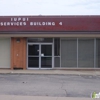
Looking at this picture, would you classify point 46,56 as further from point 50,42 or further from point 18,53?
point 18,53

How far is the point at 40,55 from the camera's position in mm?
25500

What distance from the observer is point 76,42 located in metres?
25.2

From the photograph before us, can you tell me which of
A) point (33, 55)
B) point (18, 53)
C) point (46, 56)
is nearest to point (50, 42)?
point (46, 56)

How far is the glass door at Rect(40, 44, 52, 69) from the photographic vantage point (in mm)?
25375

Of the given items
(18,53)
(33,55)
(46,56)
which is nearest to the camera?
(18,53)

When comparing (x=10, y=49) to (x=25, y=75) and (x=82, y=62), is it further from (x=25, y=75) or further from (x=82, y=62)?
(x=82, y=62)

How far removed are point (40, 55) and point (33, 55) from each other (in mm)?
591

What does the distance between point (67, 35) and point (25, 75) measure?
5.10 meters

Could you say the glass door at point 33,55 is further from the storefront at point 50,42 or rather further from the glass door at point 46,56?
the glass door at point 46,56

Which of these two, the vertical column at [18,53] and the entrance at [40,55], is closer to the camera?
the vertical column at [18,53]

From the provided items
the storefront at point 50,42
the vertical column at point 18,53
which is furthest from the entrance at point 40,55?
the vertical column at point 18,53

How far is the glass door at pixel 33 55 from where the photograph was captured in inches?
1005

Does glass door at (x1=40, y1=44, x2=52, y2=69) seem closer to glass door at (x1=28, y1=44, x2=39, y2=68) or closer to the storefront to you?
the storefront

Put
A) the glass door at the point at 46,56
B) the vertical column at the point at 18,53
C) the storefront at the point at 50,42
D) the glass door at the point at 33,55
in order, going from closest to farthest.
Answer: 1. the storefront at the point at 50,42
2. the vertical column at the point at 18,53
3. the glass door at the point at 46,56
4. the glass door at the point at 33,55
